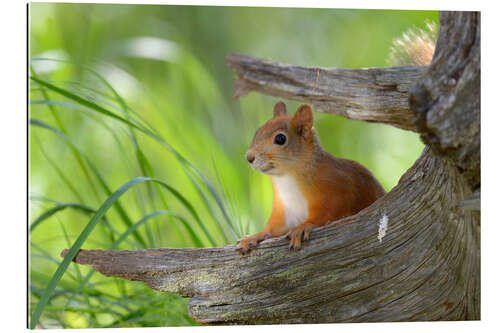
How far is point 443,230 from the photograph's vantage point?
10.4ft

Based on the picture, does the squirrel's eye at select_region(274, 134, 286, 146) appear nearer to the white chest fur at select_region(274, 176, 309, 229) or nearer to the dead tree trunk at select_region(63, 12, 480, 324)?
the white chest fur at select_region(274, 176, 309, 229)

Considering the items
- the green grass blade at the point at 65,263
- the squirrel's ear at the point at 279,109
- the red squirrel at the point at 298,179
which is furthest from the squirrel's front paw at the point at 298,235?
the green grass blade at the point at 65,263

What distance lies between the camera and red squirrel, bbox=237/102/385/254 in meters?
3.11

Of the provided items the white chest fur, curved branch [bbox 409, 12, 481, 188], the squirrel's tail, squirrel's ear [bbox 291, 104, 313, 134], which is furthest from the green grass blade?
the squirrel's tail

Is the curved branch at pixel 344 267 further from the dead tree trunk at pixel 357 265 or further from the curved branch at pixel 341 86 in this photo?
the curved branch at pixel 341 86

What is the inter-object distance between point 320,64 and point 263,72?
11.8 inches

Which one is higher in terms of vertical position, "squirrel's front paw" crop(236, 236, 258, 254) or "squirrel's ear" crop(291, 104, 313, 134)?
"squirrel's ear" crop(291, 104, 313, 134)

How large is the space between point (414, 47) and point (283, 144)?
0.90m

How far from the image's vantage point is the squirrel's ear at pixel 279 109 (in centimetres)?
332

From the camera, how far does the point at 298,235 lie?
10.2 feet

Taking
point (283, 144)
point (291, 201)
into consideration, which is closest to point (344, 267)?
point (291, 201)

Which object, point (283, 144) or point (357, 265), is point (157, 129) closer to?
point (283, 144)

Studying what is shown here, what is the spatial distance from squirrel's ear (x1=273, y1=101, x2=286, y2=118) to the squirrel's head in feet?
0.33

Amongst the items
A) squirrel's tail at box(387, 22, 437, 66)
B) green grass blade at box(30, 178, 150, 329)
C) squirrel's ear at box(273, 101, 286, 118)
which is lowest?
green grass blade at box(30, 178, 150, 329)
